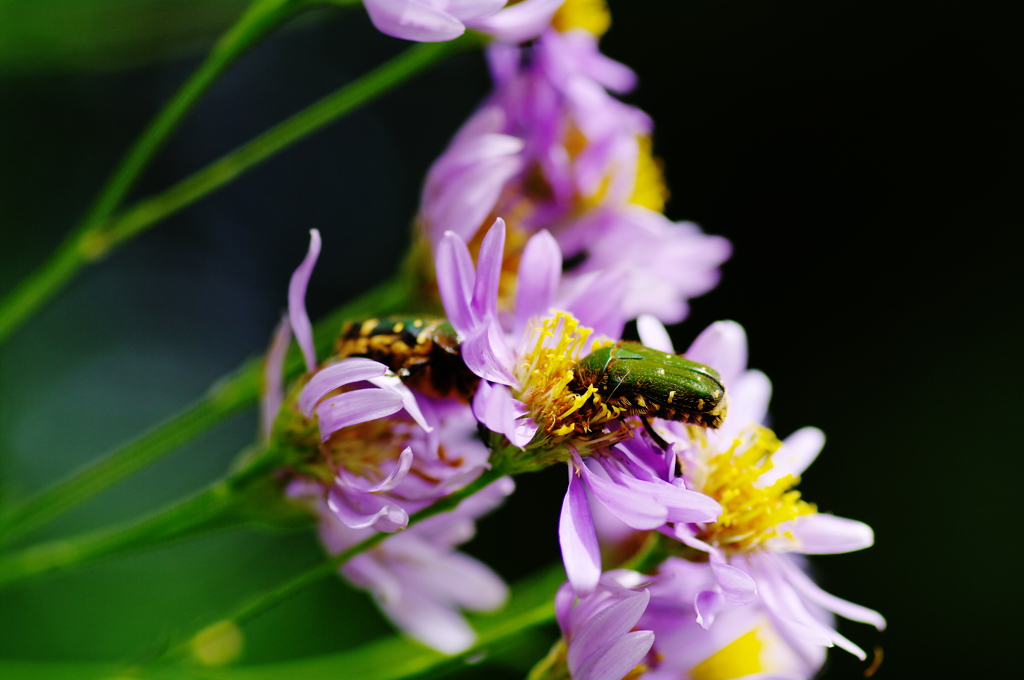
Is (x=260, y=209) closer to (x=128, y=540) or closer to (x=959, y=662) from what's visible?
(x=959, y=662)

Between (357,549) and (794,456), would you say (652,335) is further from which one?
(357,549)

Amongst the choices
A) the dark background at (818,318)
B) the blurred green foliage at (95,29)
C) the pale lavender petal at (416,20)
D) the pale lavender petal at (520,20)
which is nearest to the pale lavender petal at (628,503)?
the pale lavender petal at (416,20)

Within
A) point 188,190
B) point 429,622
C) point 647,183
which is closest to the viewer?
point 188,190

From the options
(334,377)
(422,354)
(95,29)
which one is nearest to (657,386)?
(422,354)

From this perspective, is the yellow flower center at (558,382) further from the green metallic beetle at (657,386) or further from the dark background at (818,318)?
the dark background at (818,318)

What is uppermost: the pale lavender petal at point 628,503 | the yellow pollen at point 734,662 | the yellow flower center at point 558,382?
the yellow flower center at point 558,382

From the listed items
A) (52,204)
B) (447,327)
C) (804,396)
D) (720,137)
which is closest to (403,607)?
(447,327)

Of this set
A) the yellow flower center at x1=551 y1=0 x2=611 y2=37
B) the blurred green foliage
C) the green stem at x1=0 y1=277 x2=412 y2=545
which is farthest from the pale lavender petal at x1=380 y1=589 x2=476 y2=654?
the blurred green foliage
